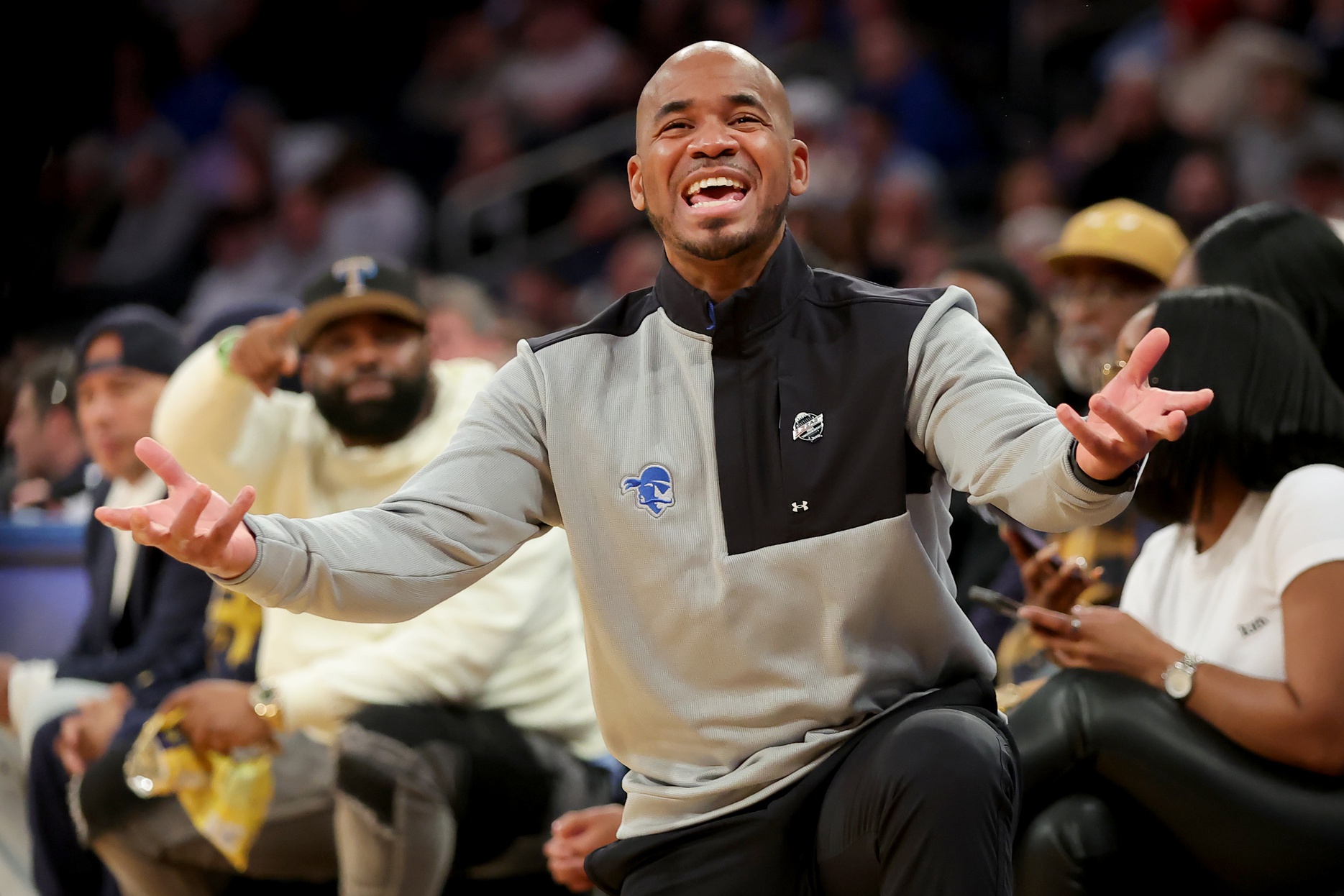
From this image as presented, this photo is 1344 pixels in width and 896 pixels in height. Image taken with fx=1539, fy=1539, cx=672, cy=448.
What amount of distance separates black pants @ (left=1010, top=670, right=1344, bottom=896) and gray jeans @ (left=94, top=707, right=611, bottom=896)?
1172 millimetres

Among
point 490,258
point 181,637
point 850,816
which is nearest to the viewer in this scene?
point 850,816

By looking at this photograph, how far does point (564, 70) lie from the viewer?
839cm

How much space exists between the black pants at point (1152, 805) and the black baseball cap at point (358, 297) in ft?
5.66

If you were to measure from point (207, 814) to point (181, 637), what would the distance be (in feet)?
2.42

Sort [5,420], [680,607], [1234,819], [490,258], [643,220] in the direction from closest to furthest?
1. [680,607]
2. [1234,819]
3. [5,420]
4. [643,220]
5. [490,258]

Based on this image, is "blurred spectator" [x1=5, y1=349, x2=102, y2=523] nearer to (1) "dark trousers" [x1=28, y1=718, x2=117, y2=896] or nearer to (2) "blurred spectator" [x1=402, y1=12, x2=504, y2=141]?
(1) "dark trousers" [x1=28, y1=718, x2=117, y2=896]

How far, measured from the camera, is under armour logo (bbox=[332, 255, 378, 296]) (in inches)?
135

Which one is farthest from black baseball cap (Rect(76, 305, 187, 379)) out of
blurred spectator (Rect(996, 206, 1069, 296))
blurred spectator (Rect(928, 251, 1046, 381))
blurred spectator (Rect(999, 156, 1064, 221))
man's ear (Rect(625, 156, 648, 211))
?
blurred spectator (Rect(999, 156, 1064, 221))

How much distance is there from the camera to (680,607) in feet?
6.63

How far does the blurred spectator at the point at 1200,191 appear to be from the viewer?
18.8 feet

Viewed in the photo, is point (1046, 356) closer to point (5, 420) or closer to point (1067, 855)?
point (1067, 855)

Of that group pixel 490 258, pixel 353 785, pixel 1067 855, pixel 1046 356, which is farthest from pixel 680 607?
pixel 490 258

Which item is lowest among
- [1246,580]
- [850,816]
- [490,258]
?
[850,816]

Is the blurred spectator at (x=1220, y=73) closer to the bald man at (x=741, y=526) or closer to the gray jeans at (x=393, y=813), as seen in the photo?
the gray jeans at (x=393, y=813)
